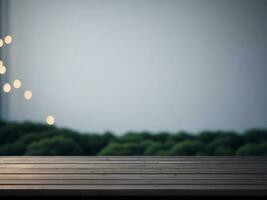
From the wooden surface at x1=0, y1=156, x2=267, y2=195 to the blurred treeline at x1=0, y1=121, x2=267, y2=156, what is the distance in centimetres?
149

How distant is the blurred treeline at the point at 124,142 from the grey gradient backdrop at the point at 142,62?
12 cm

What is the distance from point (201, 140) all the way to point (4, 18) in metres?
3.01

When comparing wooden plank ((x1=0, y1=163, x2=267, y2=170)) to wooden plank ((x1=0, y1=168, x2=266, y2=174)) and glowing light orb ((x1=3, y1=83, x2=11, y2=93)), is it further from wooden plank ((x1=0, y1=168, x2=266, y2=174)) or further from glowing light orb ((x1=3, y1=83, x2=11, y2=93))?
glowing light orb ((x1=3, y1=83, x2=11, y2=93))

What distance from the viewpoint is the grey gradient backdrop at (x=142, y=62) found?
15.7 ft

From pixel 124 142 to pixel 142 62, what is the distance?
1.05 m

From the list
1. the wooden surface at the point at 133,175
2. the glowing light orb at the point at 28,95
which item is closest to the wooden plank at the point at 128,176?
the wooden surface at the point at 133,175

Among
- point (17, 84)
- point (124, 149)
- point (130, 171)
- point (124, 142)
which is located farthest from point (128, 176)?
point (17, 84)

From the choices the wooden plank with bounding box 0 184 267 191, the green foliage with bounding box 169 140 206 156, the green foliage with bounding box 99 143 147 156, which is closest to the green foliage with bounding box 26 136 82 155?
the green foliage with bounding box 99 143 147 156

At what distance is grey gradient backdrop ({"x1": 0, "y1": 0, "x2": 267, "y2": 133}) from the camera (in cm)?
480

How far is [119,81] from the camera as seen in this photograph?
196 inches

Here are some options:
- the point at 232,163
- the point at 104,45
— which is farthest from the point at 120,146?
the point at 232,163

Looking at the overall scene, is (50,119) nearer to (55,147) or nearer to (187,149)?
(55,147)

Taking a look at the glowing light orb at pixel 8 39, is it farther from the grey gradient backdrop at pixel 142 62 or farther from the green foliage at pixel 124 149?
the green foliage at pixel 124 149
